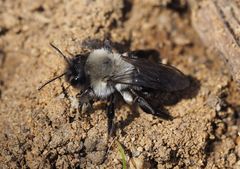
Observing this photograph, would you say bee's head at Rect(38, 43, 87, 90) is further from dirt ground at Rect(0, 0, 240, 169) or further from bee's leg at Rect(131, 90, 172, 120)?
bee's leg at Rect(131, 90, 172, 120)

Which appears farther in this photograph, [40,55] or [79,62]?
[40,55]

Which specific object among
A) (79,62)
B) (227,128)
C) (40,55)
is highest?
(79,62)

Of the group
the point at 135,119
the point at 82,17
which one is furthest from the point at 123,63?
the point at 82,17

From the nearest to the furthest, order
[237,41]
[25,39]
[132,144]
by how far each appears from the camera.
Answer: [132,144]
[237,41]
[25,39]

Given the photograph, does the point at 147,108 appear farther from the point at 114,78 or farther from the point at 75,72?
the point at 75,72

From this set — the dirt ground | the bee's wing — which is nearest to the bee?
the bee's wing

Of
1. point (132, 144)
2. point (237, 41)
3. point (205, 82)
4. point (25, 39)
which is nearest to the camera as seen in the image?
point (132, 144)

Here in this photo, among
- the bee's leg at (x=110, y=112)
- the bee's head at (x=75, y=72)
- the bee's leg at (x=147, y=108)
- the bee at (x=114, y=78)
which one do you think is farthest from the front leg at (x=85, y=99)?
the bee's leg at (x=147, y=108)

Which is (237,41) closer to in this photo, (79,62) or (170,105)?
(170,105)
